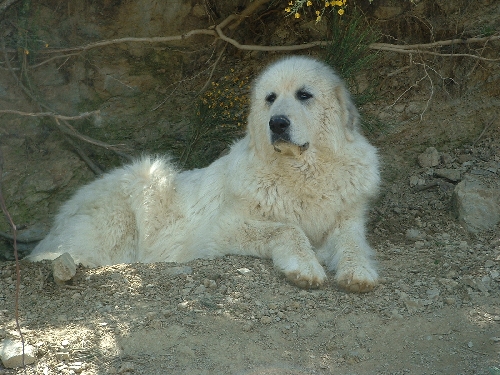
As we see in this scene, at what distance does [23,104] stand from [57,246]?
2.51m

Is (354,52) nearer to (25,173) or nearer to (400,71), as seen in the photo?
(400,71)

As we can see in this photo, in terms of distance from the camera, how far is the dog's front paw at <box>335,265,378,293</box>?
4.24 metres

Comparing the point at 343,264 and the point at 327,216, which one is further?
the point at 327,216

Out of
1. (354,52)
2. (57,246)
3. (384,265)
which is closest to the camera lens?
(384,265)

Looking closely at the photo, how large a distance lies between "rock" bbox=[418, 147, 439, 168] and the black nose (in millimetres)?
2737

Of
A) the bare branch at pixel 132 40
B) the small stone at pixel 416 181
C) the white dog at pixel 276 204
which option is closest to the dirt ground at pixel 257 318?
the white dog at pixel 276 204

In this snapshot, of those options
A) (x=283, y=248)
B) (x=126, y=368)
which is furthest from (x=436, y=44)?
(x=126, y=368)

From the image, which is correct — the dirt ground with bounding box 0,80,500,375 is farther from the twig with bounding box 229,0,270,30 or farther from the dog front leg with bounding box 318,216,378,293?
the twig with bounding box 229,0,270,30

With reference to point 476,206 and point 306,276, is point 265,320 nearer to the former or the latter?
point 306,276

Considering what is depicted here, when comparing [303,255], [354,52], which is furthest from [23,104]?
[303,255]

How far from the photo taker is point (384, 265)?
4.76m

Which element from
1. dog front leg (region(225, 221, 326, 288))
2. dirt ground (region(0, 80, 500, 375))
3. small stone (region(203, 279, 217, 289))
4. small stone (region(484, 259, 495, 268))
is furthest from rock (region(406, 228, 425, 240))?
small stone (region(203, 279, 217, 289))

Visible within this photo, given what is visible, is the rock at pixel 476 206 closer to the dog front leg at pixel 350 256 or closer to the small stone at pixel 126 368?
the dog front leg at pixel 350 256

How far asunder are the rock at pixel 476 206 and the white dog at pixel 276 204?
0.99m
